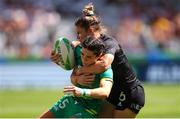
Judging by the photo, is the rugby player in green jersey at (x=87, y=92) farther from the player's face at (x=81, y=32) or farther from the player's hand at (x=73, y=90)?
the player's face at (x=81, y=32)

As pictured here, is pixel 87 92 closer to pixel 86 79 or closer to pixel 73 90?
pixel 73 90

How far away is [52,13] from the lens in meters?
22.9

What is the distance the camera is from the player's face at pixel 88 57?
23.3ft

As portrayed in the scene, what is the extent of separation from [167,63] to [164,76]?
0.42 m

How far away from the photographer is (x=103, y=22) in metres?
22.4

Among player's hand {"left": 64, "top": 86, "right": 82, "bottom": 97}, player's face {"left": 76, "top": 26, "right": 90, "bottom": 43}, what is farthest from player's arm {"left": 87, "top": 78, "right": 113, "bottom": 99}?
player's face {"left": 76, "top": 26, "right": 90, "bottom": 43}

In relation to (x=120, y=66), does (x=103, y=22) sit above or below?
below

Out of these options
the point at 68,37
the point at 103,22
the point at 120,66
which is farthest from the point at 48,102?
the point at 120,66

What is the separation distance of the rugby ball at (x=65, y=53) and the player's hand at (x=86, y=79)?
0.32m

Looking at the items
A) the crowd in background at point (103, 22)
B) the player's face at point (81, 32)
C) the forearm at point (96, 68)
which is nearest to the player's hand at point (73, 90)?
the forearm at point (96, 68)

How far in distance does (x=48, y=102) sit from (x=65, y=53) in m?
9.21

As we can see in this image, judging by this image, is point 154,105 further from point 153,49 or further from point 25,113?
point 153,49

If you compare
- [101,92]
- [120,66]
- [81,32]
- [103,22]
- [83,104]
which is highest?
[81,32]

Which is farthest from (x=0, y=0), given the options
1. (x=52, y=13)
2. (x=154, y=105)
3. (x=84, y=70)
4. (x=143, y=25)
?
(x=84, y=70)
